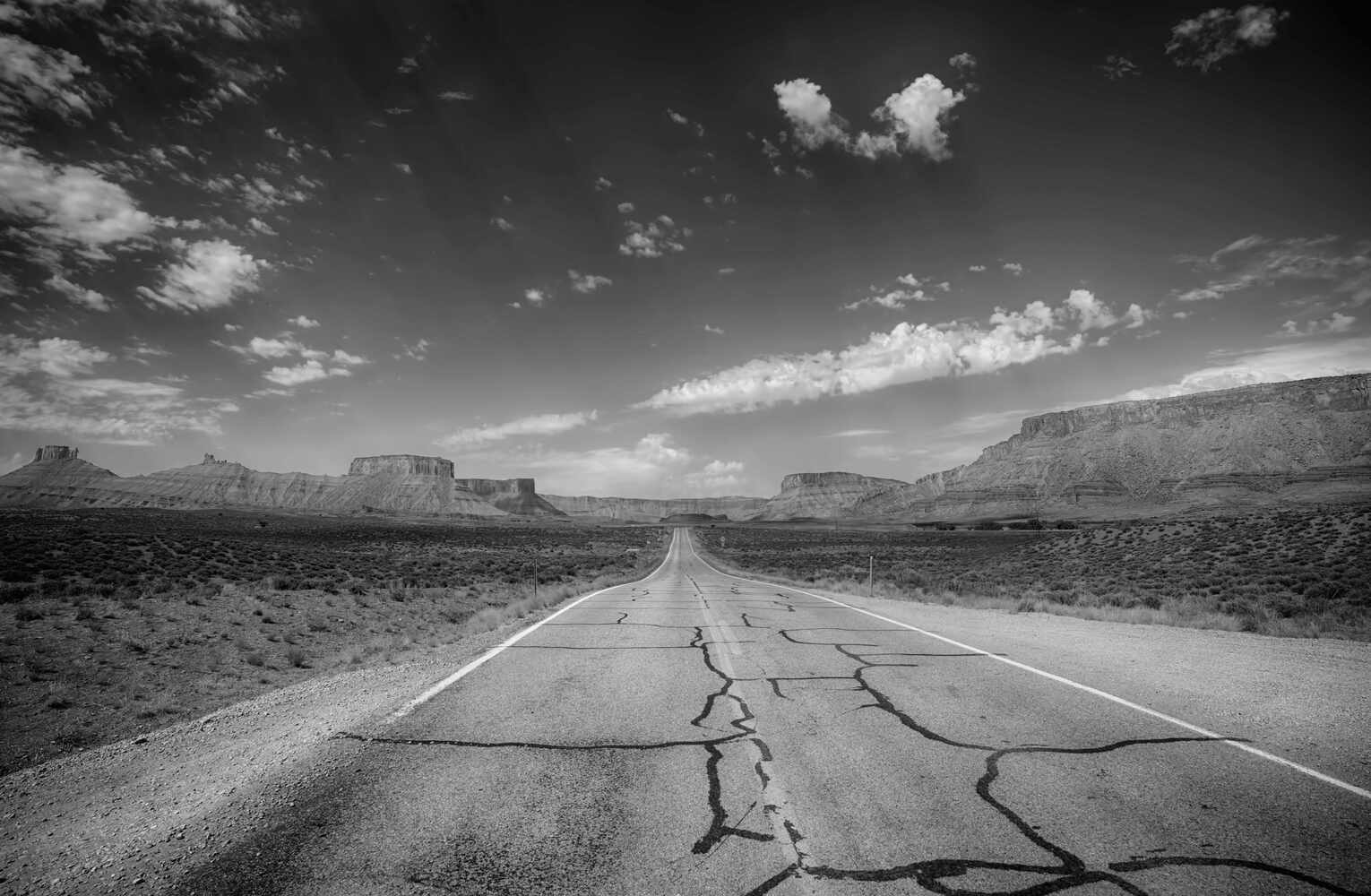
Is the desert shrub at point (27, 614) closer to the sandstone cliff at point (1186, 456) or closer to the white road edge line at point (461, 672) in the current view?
the white road edge line at point (461, 672)

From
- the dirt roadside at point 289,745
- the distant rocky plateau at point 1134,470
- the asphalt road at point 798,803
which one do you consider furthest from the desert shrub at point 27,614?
the distant rocky plateau at point 1134,470

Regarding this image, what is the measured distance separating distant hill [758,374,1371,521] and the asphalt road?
9663cm

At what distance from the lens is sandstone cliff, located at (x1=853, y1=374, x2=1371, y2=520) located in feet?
309

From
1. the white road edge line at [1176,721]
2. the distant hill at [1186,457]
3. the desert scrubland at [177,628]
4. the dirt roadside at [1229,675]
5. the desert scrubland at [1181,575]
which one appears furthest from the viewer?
the distant hill at [1186,457]

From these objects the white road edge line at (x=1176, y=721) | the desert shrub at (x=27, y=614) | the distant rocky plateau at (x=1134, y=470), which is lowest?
the desert shrub at (x=27, y=614)

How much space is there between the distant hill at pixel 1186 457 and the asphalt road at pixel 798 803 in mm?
96633

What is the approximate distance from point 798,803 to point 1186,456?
149911 millimetres

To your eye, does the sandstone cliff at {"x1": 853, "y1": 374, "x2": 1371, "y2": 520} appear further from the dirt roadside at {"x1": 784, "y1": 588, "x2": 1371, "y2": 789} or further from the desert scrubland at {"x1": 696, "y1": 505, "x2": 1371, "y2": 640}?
the dirt roadside at {"x1": 784, "y1": 588, "x2": 1371, "y2": 789}

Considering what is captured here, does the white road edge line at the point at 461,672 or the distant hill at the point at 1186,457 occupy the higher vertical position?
the distant hill at the point at 1186,457

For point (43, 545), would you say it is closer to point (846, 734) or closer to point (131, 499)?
point (846, 734)

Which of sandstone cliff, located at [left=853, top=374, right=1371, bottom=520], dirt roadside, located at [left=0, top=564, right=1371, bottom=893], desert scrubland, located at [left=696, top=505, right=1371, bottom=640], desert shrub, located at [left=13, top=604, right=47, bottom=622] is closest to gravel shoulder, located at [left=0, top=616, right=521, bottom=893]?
dirt roadside, located at [left=0, top=564, right=1371, bottom=893]

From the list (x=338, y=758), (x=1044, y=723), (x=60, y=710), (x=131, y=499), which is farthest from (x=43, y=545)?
(x=131, y=499)

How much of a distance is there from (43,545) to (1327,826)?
136 feet

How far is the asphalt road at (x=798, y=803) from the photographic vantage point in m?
2.80
